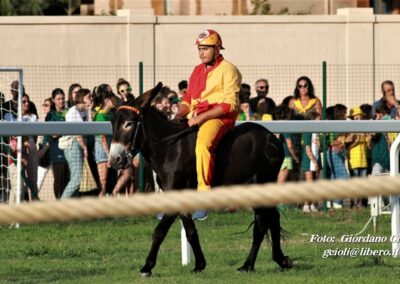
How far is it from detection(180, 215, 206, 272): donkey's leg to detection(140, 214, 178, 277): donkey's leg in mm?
156

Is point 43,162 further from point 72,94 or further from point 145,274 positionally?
point 145,274

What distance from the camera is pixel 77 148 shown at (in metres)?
17.3

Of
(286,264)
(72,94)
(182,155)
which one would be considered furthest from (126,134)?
(72,94)

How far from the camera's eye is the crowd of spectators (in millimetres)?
17141

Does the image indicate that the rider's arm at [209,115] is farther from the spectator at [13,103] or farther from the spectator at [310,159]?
the spectator at [310,159]

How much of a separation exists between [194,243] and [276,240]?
0.88 meters

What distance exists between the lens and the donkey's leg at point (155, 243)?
438 inches

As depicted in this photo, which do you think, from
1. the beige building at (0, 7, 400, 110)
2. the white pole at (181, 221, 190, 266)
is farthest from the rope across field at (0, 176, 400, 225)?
the beige building at (0, 7, 400, 110)

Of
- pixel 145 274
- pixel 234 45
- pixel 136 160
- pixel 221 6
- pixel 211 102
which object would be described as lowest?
pixel 145 274

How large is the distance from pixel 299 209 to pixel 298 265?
20.6 feet

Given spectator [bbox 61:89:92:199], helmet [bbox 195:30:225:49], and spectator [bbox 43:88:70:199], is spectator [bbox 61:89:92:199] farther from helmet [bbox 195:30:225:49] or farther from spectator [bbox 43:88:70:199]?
helmet [bbox 195:30:225:49]

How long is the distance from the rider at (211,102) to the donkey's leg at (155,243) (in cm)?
48

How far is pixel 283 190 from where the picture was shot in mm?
3385

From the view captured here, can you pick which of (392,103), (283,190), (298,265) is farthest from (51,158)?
(283,190)
